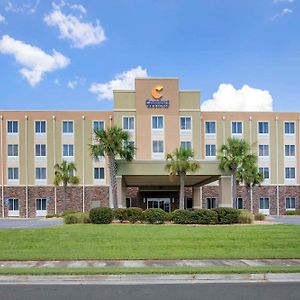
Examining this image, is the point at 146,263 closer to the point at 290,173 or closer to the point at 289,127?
the point at 290,173

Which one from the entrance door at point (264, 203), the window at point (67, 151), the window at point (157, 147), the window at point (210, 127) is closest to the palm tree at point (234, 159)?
the window at point (157, 147)

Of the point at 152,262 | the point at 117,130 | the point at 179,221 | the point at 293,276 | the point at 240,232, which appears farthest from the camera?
the point at 117,130

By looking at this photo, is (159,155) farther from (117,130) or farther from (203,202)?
(117,130)

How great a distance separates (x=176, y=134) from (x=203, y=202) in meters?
9.64

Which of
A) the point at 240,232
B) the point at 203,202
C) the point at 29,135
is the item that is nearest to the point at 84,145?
the point at 29,135

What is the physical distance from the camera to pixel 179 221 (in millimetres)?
29906

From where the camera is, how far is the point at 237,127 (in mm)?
58719

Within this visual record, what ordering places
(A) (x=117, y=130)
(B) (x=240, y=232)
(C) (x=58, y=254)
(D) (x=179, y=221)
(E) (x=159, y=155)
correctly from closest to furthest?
(C) (x=58, y=254) < (B) (x=240, y=232) < (D) (x=179, y=221) < (A) (x=117, y=130) < (E) (x=159, y=155)

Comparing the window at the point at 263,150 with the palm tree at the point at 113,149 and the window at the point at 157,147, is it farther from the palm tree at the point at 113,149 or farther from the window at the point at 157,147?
the palm tree at the point at 113,149

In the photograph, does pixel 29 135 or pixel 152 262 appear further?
pixel 29 135

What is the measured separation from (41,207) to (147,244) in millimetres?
40950

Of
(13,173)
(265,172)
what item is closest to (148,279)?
(13,173)

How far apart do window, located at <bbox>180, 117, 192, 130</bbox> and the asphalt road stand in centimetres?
4622

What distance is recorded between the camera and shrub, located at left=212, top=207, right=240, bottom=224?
2988 centimetres
